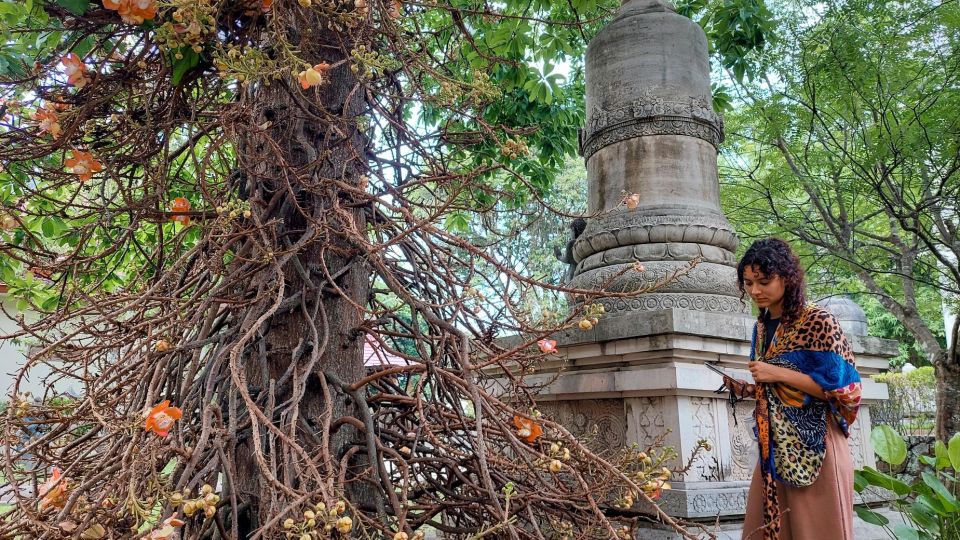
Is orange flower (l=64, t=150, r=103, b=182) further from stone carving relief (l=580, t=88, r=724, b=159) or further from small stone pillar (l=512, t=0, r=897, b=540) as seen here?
stone carving relief (l=580, t=88, r=724, b=159)

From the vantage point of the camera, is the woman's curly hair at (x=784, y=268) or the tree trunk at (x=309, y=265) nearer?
the tree trunk at (x=309, y=265)

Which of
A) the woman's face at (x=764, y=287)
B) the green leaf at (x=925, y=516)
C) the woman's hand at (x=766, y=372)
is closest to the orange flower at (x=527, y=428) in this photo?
the woman's hand at (x=766, y=372)

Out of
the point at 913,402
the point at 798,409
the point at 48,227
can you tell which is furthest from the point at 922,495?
the point at 913,402

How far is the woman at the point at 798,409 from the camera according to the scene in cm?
231

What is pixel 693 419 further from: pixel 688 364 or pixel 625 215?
pixel 625 215

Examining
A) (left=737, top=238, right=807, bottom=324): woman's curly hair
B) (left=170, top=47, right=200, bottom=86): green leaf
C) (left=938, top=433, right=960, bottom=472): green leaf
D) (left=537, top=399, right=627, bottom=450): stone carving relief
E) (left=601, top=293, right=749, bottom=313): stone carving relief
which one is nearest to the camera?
(left=170, top=47, right=200, bottom=86): green leaf

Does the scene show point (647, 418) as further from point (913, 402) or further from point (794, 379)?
point (913, 402)

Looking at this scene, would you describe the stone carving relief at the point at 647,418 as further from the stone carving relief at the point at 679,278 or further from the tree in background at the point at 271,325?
the tree in background at the point at 271,325

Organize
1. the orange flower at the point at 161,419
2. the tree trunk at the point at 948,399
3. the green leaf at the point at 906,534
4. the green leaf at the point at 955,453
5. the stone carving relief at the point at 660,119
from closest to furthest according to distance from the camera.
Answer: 1. the orange flower at the point at 161,419
2. the green leaf at the point at 906,534
3. the green leaf at the point at 955,453
4. the stone carving relief at the point at 660,119
5. the tree trunk at the point at 948,399

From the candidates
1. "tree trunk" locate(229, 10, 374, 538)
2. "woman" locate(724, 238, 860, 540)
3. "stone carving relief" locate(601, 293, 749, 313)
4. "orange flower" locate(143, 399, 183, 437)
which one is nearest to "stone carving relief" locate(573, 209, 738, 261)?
"stone carving relief" locate(601, 293, 749, 313)

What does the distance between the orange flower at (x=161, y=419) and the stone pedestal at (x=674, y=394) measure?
179 cm

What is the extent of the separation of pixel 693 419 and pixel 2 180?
3.94 m

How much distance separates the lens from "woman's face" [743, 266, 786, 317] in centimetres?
249

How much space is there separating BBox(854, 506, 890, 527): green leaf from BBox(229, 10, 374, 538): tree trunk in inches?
97.6
